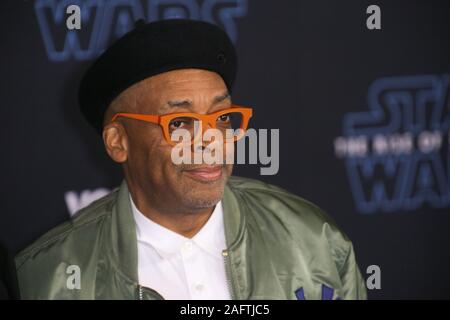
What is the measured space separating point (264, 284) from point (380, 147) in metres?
1.24

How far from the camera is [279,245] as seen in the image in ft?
5.55

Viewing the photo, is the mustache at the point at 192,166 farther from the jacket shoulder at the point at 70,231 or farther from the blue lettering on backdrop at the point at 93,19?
the blue lettering on backdrop at the point at 93,19

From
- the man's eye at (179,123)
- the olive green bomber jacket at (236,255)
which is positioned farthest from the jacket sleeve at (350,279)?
the man's eye at (179,123)

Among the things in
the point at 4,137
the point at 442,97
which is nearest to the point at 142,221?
the point at 4,137

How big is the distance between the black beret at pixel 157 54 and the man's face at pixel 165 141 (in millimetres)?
20

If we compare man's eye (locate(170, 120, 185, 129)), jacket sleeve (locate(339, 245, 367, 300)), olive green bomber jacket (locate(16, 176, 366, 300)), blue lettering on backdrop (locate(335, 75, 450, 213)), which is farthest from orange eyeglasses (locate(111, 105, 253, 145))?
blue lettering on backdrop (locate(335, 75, 450, 213))

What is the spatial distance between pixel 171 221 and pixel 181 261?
10 cm

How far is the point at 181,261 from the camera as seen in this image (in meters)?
1.64

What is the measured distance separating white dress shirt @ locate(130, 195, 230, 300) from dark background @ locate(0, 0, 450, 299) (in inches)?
31.7

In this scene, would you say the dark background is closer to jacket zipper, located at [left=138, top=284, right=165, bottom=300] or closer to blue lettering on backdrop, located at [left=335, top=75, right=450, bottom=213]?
blue lettering on backdrop, located at [left=335, top=75, right=450, bottom=213]

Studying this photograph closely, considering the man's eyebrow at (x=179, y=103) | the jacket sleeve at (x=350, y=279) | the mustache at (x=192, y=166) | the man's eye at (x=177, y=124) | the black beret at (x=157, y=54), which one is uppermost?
the black beret at (x=157, y=54)

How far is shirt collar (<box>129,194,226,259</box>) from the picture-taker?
1.65 m

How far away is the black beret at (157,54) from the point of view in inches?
60.3

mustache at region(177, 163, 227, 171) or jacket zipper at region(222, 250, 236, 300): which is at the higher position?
mustache at region(177, 163, 227, 171)
